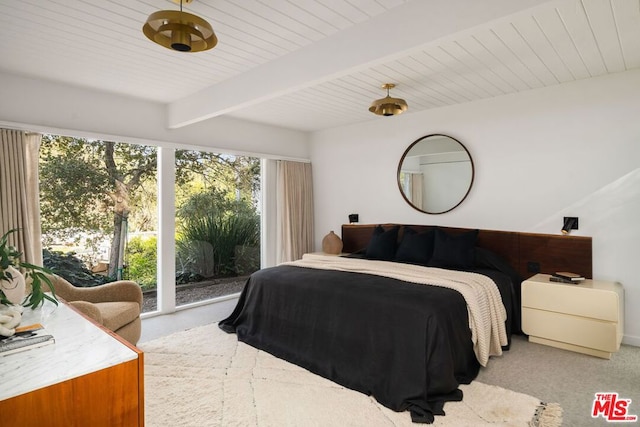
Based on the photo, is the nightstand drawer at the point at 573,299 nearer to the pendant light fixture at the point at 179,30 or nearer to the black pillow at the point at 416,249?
the black pillow at the point at 416,249

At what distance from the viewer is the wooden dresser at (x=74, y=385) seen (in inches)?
40.9

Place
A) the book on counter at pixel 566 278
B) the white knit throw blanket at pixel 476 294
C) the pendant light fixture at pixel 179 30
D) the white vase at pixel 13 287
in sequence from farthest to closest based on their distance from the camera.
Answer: the book on counter at pixel 566 278 → the white knit throw blanket at pixel 476 294 → the pendant light fixture at pixel 179 30 → the white vase at pixel 13 287

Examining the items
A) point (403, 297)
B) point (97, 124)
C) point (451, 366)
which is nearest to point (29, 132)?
point (97, 124)

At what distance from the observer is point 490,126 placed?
4.25m

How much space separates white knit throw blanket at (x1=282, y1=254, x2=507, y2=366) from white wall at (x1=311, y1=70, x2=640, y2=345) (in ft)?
3.91

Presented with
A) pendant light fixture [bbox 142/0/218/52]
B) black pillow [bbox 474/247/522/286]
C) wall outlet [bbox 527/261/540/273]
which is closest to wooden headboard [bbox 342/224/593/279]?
wall outlet [bbox 527/261/540/273]

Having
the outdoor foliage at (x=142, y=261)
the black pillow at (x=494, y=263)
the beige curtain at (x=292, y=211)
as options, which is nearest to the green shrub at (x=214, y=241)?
the outdoor foliage at (x=142, y=261)

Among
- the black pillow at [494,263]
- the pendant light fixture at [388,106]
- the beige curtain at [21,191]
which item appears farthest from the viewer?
the black pillow at [494,263]

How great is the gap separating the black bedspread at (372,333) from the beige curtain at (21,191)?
214 cm

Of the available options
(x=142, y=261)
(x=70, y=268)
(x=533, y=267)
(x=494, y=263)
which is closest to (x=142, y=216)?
(x=142, y=261)

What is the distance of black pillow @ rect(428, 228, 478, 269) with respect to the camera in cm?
390

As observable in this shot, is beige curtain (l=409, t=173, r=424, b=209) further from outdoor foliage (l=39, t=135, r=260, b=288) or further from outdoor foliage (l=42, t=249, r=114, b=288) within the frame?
outdoor foliage (l=42, t=249, r=114, b=288)

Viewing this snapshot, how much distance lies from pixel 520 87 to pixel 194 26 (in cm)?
335

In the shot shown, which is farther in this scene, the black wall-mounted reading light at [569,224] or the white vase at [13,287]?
the black wall-mounted reading light at [569,224]
